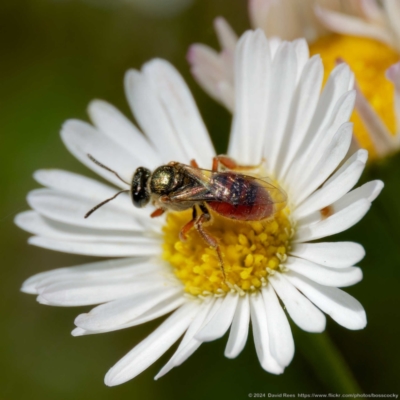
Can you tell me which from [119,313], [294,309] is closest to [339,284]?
[294,309]

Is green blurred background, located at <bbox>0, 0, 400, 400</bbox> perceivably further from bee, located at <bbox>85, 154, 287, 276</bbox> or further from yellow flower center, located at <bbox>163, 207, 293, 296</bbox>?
bee, located at <bbox>85, 154, 287, 276</bbox>

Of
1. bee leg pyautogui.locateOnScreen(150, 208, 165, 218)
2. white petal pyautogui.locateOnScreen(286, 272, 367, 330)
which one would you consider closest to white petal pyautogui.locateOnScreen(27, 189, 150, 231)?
bee leg pyautogui.locateOnScreen(150, 208, 165, 218)

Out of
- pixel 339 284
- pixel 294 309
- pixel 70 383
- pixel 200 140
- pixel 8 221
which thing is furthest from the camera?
pixel 8 221

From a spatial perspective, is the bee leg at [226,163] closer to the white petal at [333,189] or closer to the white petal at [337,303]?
the white petal at [333,189]

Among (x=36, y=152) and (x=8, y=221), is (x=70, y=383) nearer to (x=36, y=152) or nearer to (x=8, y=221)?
(x=8, y=221)

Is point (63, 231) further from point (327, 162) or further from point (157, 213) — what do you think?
point (327, 162)

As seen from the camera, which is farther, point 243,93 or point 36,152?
point 36,152
